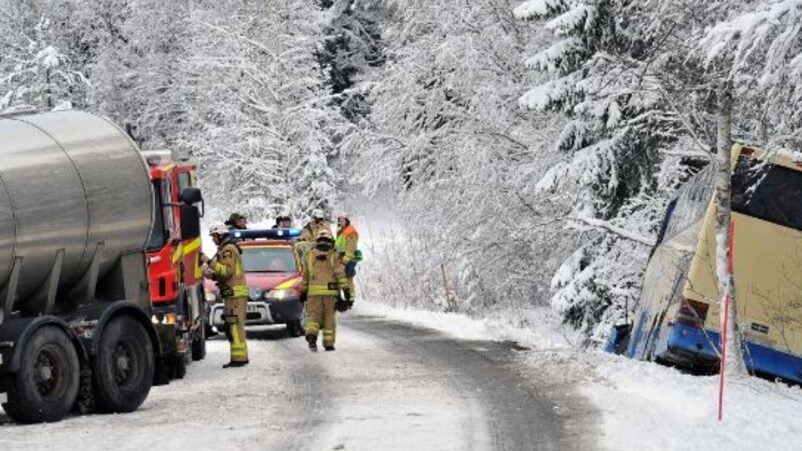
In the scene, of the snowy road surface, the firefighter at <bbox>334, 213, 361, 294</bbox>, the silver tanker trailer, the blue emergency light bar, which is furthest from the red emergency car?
the silver tanker trailer

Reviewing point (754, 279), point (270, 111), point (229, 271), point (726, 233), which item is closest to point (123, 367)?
point (229, 271)

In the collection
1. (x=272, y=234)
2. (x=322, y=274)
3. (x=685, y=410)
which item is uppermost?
(x=272, y=234)

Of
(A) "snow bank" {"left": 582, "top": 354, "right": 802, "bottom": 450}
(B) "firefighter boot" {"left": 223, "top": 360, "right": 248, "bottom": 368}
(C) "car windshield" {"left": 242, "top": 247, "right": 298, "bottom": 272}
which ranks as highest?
(C) "car windshield" {"left": 242, "top": 247, "right": 298, "bottom": 272}

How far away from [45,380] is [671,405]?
5635mm

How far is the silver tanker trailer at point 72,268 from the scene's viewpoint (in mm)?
11688

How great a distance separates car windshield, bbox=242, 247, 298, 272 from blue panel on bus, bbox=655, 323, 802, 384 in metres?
8.83

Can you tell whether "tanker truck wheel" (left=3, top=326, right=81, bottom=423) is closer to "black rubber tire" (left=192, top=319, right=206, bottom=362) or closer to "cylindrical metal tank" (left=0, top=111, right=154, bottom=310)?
"cylindrical metal tank" (left=0, top=111, right=154, bottom=310)

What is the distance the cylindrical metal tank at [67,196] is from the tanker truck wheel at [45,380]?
2.04 ft

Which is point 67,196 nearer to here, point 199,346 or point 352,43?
point 199,346

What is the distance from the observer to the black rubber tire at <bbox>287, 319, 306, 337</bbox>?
2152 centimetres

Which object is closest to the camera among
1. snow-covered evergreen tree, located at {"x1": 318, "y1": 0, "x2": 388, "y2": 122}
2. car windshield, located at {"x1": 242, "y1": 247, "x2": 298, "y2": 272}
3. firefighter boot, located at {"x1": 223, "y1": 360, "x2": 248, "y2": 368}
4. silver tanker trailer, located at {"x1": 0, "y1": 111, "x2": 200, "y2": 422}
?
silver tanker trailer, located at {"x1": 0, "y1": 111, "x2": 200, "y2": 422}

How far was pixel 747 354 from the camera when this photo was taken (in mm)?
14953

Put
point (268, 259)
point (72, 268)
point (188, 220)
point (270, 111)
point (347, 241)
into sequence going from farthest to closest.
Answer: point (270, 111), point (347, 241), point (268, 259), point (188, 220), point (72, 268)

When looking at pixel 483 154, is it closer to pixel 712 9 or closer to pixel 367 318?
pixel 367 318
